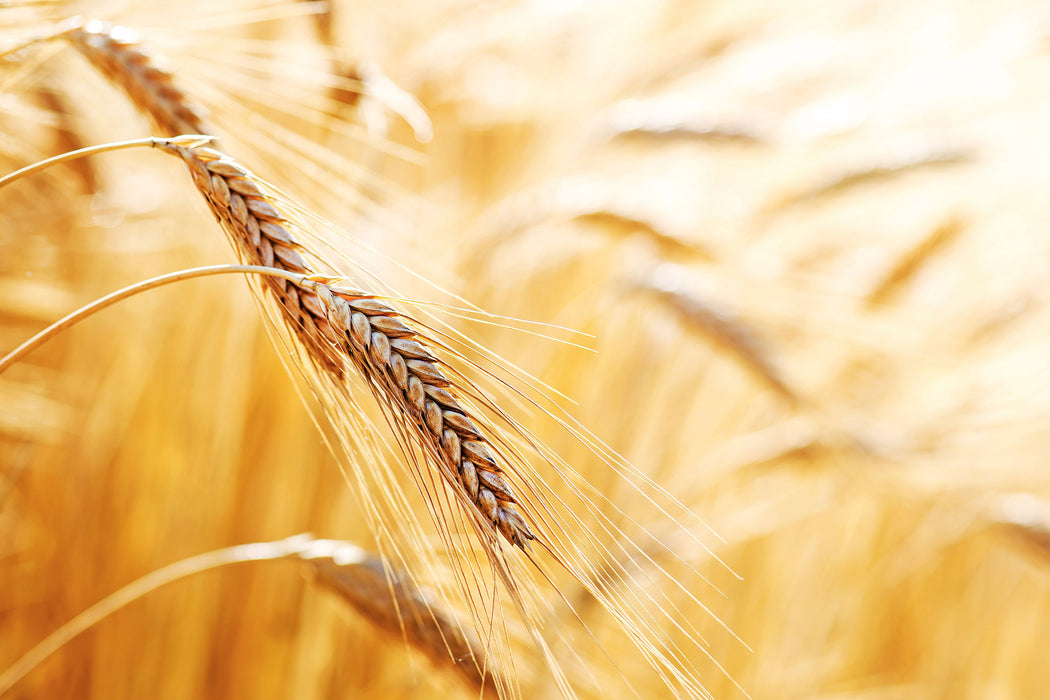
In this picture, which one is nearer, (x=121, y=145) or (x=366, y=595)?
(x=121, y=145)

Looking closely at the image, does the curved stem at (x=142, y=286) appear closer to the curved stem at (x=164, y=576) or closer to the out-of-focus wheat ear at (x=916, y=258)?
the curved stem at (x=164, y=576)

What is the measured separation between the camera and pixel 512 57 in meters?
1.43

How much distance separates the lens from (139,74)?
1.56ft

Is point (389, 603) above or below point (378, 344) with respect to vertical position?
below

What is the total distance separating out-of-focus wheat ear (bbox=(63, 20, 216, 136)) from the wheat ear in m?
0.14

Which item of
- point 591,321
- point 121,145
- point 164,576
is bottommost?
point 164,576

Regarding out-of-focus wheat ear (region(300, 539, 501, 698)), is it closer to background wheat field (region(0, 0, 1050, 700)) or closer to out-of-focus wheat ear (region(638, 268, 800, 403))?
background wheat field (region(0, 0, 1050, 700))

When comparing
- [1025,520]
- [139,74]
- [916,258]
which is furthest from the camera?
A: [916,258]

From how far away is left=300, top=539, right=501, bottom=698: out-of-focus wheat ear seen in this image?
0.53 m

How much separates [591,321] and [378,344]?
0.88 metres

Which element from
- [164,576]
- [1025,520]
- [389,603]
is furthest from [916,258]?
[164,576]

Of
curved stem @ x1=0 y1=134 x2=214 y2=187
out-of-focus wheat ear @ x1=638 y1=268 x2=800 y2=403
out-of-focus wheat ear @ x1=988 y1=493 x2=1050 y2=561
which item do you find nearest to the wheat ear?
curved stem @ x1=0 y1=134 x2=214 y2=187

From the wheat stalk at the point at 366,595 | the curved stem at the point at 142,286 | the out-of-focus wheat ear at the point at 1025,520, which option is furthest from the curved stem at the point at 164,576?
the out-of-focus wheat ear at the point at 1025,520

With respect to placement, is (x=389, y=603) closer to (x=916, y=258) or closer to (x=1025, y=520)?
(x=1025, y=520)
